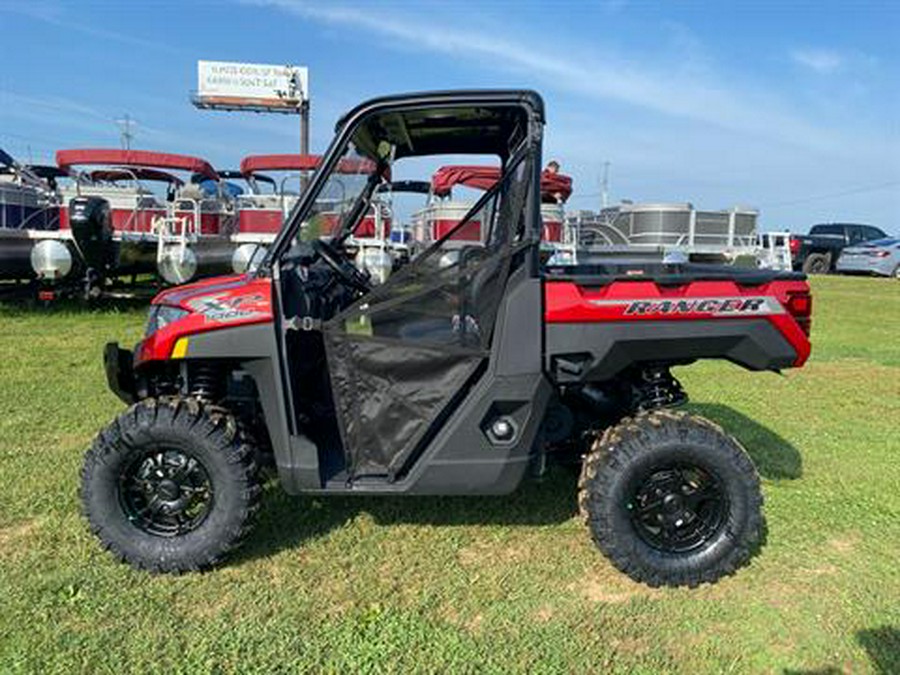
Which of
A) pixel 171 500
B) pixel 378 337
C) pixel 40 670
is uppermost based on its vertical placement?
pixel 378 337

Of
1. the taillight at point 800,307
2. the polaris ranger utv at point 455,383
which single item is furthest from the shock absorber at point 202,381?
the taillight at point 800,307

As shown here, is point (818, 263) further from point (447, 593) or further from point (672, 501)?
point (447, 593)

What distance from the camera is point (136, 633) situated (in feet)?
8.64

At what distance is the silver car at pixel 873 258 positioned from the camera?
66.2 ft

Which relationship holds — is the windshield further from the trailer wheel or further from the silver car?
the trailer wheel

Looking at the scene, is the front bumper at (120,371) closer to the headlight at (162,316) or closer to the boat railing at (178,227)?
the headlight at (162,316)

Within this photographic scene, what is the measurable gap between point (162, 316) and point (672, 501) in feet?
7.61

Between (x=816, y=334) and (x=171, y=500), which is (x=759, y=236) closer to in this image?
(x=816, y=334)

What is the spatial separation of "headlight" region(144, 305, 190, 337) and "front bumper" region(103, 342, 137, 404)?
0.68ft

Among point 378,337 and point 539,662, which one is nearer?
point 539,662

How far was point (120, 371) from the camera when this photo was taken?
3.33 metres

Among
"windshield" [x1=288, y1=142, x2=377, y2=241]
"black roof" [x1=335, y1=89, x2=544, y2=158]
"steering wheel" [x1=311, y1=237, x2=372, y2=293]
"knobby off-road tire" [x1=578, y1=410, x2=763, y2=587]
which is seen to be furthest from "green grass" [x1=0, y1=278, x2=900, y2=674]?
"black roof" [x1=335, y1=89, x2=544, y2=158]

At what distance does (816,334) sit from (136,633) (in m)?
9.83

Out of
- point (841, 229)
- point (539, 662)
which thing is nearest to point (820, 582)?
point (539, 662)
